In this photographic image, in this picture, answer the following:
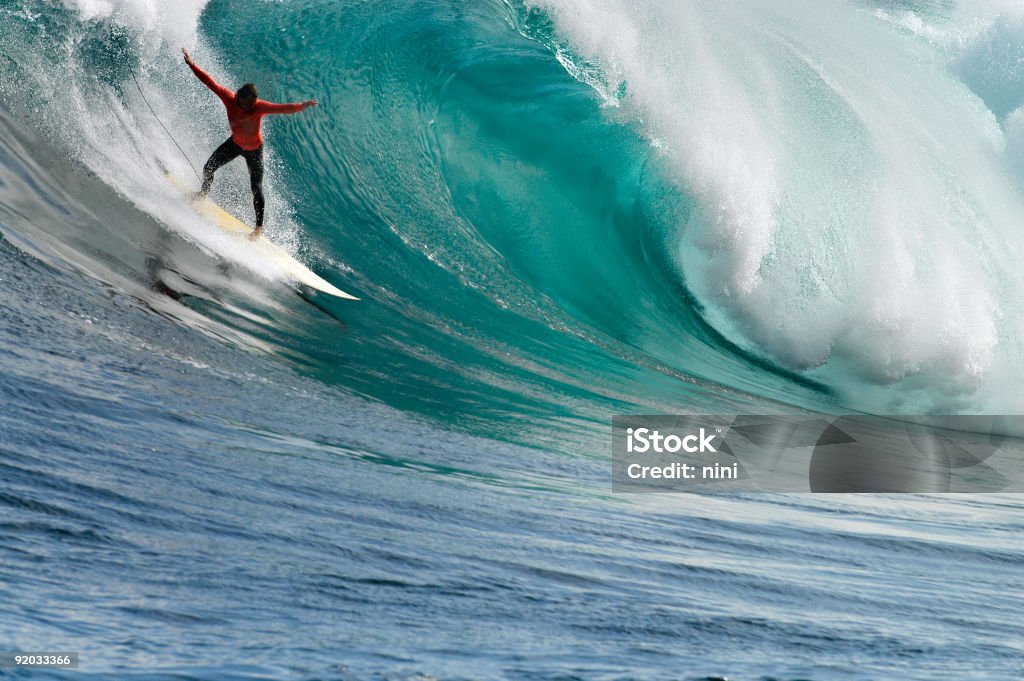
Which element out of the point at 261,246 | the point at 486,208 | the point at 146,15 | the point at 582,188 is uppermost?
the point at 146,15

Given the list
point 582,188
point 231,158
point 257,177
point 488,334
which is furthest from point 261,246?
point 582,188

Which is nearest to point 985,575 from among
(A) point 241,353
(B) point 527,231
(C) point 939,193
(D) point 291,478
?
(D) point 291,478

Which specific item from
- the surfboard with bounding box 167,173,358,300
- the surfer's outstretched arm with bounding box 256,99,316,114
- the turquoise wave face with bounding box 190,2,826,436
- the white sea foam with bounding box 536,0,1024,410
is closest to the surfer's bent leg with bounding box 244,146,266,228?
the surfboard with bounding box 167,173,358,300

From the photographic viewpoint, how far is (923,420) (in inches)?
319

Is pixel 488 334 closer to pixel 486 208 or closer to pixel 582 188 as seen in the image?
pixel 486 208

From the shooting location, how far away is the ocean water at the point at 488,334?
2885mm

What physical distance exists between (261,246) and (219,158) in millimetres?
797

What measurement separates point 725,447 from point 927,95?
711 cm

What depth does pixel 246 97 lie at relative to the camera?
6648 mm

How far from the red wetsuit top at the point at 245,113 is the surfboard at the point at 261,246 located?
55 cm

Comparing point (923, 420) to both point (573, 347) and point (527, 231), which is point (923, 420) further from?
point (527, 231)

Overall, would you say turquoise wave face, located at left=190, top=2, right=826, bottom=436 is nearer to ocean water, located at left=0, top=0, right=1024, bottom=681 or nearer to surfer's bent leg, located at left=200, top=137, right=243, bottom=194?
ocean water, located at left=0, top=0, right=1024, bottom=681

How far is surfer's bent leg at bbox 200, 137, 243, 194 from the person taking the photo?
685 cm

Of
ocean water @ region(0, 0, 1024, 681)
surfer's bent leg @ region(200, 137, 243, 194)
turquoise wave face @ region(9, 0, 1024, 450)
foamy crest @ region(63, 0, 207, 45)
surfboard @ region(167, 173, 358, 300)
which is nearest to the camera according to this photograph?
ocean water @ region(0, 0, 1024, 681)
